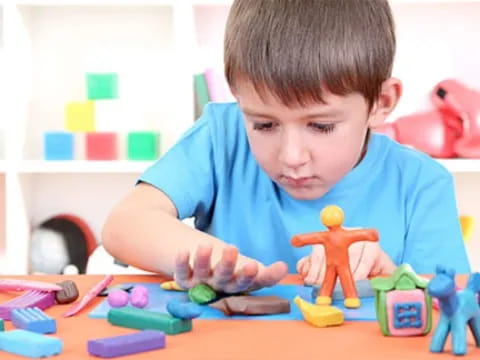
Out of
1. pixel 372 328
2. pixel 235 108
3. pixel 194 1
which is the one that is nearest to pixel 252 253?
pixel 235 108

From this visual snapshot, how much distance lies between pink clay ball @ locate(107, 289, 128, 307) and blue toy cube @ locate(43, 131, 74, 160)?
186 cm

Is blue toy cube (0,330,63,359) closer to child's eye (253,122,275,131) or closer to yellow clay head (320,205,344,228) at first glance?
yellow clay head (320,205,344,228)

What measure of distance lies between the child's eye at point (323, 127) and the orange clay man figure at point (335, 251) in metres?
0.20

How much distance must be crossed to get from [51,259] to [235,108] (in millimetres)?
1500

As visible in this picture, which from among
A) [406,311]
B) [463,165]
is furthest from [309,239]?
[463,165]

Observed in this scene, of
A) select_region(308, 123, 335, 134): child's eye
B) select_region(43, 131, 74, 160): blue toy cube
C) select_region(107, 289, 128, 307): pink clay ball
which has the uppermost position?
select_region(308, 123, 335, 134): child's eye

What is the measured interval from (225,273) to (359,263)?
24cm

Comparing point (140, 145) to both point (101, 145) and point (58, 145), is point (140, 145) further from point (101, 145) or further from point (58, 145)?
point (58, 145)

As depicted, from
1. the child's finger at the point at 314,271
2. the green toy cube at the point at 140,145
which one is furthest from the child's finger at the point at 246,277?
the green toy cube at the point at 140,145

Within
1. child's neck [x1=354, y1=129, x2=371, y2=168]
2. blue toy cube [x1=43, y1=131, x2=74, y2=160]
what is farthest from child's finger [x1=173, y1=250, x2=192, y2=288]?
blue toy cube [x1=43, y1=131, x2=74, y2=160]

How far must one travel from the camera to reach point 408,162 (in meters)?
1.26

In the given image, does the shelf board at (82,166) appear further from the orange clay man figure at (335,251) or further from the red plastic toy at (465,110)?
the orange clay man figure at (335,251)

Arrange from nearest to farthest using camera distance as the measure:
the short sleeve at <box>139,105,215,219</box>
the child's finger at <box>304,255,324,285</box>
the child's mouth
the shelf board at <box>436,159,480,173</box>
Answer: the child's finger at <box>304,255,324,285</box> → the child's mouth → the short sleeve at <box>139,105,215,219</box> → the shelf board at <box>436,159,480,173</box>

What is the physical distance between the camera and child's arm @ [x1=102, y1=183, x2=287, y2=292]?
799mm
